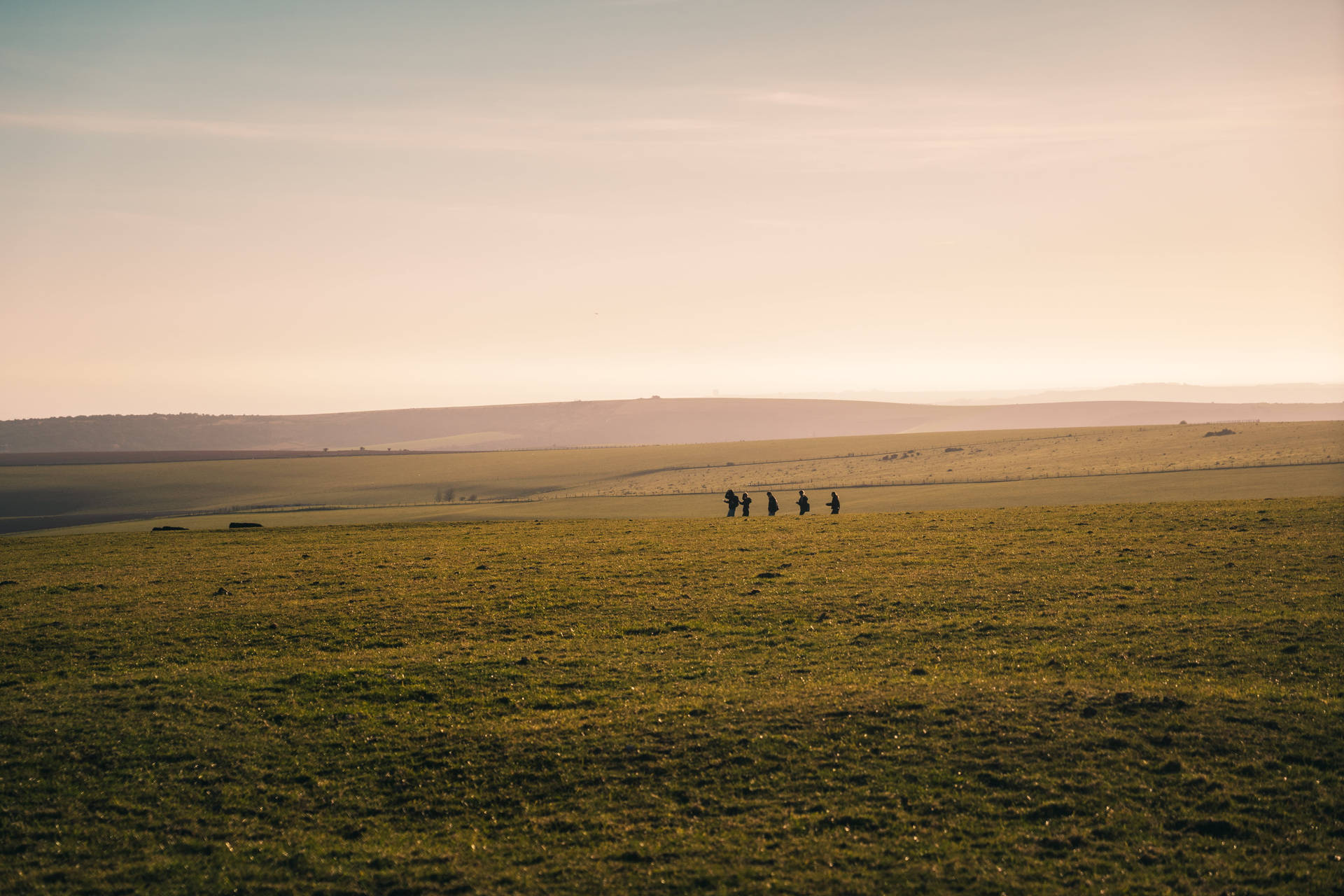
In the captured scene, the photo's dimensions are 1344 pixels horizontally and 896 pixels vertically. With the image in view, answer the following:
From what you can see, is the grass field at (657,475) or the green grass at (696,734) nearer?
the green grass at (696,734)

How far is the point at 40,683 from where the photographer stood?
16.3 meters

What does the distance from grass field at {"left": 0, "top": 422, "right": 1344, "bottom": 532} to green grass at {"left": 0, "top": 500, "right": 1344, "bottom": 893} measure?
40217 millimetres

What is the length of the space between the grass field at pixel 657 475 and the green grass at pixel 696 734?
40.2 metres

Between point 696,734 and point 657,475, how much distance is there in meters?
103

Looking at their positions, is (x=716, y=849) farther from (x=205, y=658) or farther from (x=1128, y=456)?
(x=1128, y=456)

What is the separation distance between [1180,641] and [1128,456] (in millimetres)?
86441

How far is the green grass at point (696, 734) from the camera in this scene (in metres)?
10.1

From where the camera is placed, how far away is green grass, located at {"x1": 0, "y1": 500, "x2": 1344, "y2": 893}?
1015cm

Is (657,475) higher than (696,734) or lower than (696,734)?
lower

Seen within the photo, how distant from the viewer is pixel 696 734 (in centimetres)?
1311

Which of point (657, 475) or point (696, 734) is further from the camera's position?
point (657, 475)

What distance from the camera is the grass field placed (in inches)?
2830

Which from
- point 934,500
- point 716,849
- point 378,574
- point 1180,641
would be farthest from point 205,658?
point 934,500

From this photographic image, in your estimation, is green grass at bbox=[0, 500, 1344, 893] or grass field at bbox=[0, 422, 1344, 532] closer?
green grass at bbox=[0, 500, 1344, 893]
